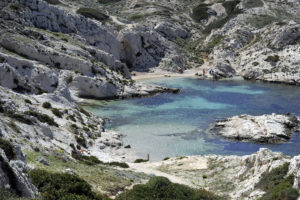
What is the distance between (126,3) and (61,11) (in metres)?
90.7

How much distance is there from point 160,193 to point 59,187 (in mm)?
5606

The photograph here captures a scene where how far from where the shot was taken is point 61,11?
82.4m

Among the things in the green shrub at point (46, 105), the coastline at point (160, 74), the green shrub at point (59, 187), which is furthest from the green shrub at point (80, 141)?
the coastline at point (160, 74)

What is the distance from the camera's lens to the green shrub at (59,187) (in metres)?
14.3

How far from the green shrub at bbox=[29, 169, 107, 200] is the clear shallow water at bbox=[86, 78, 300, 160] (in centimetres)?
2297

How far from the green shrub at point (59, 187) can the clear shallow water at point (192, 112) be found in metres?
23.0

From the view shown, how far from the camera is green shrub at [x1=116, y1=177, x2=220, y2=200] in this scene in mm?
17500

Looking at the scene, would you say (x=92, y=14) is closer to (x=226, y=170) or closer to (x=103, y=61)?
(x=103, y=61)

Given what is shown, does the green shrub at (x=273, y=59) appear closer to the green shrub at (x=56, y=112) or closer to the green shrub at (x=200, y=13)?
the green shrub at (x=200, y=13)

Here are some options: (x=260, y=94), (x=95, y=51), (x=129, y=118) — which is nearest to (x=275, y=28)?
(x=260, y=94)

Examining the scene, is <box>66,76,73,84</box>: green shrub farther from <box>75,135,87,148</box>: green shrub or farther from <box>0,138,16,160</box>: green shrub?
<box>0,138,16,160</box>: green shrub

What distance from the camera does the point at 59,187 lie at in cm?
1523

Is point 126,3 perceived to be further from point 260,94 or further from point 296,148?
point 296,148

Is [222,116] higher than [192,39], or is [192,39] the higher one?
[192,39]
